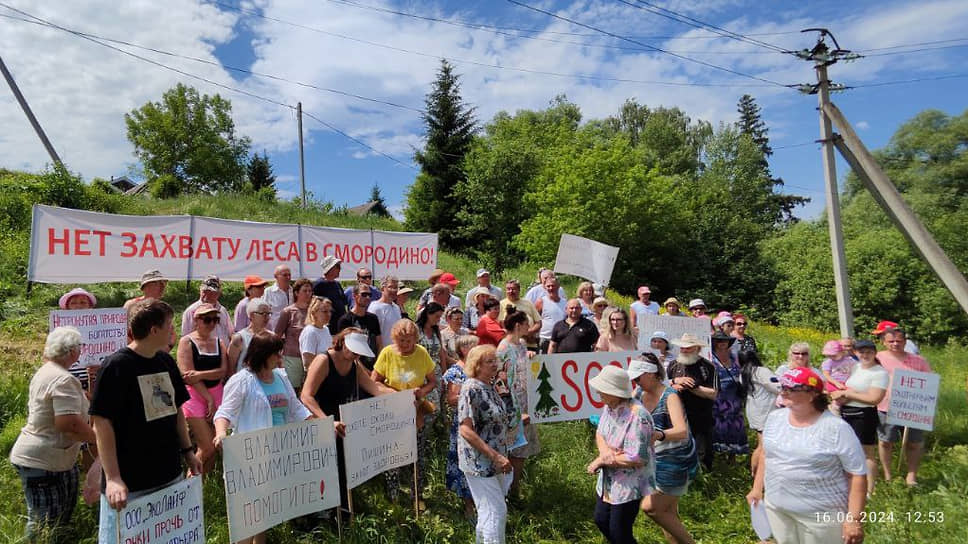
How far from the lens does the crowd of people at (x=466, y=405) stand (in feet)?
10.2

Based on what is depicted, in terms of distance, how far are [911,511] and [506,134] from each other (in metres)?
36.9

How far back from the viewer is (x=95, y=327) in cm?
539

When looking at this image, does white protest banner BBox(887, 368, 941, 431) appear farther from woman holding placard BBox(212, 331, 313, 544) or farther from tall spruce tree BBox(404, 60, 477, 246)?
tall spruce tree BBox(404, 60, 477, 246)

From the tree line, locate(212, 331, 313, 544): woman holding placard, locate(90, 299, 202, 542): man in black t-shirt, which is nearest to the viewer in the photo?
Answer: locate(90, 299, 202, 542): man in black t-shirt

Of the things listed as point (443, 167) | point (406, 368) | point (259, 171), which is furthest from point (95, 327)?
point (259, 171)

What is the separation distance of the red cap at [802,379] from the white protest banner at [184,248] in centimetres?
887

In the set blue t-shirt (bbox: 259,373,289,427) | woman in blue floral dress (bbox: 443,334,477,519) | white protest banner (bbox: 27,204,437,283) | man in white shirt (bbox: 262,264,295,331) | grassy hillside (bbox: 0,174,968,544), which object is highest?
A: white protest banner (bbox: 27,204,437,283)

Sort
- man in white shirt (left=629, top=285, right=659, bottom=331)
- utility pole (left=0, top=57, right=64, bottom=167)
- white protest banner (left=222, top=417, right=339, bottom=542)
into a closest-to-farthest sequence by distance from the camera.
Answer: white protest banner (left=222, top=417, right=339, bottom=542)
man in white shirt (left=629, top=285, right=659, bottom=331)
utility pole (left=0, top=57, right=64, bottom=167)

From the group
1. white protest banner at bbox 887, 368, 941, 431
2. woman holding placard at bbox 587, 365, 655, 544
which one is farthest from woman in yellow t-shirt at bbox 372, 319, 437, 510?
white protest banner at bbox 887, 368, 941, 431

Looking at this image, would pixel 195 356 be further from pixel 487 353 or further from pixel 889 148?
pixel 889 148

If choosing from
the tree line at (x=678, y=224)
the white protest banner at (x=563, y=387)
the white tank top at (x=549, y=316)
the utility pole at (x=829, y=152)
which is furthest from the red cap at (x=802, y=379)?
the tree line at (x=678, y=224)

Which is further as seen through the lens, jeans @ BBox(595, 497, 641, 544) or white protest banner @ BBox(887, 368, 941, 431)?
white protest banner @ BBox(887, 368, 941, 431)

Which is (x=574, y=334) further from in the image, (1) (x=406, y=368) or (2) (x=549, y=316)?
(1) (x=406, y=368)

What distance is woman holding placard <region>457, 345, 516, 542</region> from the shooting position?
12.7ft
